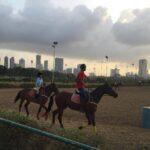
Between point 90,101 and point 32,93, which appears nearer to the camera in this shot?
point 90,101

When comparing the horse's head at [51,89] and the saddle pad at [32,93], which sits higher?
the horse's head at [51,89]

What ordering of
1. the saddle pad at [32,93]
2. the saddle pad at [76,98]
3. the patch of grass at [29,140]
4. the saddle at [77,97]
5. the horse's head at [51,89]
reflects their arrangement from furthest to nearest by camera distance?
the saddle pad at [32,93] → the horse's head at [51,89] → the saddle pad at [76,98] → the saddle at [77,97] → the patch of grass at [29,140]

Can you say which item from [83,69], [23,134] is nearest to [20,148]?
[23,134]

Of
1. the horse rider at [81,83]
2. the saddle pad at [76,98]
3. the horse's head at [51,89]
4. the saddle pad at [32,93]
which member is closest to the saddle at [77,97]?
the saddle pad at [76,98]

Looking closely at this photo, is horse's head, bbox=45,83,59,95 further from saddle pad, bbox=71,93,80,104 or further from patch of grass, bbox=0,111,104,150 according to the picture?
patch of grass, bbox=0,111,104,150

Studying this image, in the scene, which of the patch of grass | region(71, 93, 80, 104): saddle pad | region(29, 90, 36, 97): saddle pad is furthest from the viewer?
region(29, 90, 36, 97): saddle pad

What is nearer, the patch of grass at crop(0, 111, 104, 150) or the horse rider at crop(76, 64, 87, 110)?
the patch of grass at crop(0, 111, 104, 150)

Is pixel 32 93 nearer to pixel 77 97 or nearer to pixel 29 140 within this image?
pixel 77 97

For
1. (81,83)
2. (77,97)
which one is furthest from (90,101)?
(81,83)

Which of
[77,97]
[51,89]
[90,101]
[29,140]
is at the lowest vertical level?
[29,140]

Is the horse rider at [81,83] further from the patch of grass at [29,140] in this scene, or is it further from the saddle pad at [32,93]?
the patch of grass at [29,140]

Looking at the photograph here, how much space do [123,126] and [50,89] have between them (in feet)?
13.7

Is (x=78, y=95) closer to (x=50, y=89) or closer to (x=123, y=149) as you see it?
(x=50, y=89)

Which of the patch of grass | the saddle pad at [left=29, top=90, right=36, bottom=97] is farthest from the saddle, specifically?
the patch of grass
